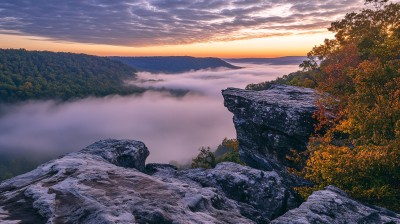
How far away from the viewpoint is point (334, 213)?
11594mm

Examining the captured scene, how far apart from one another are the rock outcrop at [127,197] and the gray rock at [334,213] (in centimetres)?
203

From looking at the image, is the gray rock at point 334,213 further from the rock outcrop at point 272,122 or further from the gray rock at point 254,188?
the rock outcrop at point 272,122

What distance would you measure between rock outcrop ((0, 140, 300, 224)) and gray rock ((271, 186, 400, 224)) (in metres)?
2.03

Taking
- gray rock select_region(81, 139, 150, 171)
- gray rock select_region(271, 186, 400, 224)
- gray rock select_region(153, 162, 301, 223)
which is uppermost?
gray rock select_region(271, 186, 400, 224)

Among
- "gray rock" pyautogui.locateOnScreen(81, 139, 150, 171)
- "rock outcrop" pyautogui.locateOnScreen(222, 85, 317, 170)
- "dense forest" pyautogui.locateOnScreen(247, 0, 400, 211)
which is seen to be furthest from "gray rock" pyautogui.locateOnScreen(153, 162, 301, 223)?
"rock outcrop" pyautogui.locateOnScreen(222, 85, 317, 170)

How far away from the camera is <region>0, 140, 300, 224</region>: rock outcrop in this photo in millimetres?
10133

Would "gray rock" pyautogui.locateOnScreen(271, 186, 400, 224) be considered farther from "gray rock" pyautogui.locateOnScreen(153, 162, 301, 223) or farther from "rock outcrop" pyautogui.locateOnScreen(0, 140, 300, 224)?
"gray rock" pyautogui.locateOnScreen(153, 162, 301, 223)

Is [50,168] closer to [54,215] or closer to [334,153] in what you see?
[54,215]

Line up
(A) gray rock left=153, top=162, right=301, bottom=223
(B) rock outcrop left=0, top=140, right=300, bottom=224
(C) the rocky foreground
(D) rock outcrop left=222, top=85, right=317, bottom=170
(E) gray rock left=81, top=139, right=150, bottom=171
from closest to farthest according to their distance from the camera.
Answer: (B) rock outcrop left=0, top=140, right=300, bottom=224
(C) the rocky foreground
(A) gray rock left=153, top=162, right=301, bottom=223
(E) gray rock left=81, top=139, right=150, bottom=171
(D) rock outcrop left=222, top=85, right=317, bottom=170

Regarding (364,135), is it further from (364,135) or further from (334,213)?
(334,213)

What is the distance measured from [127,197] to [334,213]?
8.04 meters

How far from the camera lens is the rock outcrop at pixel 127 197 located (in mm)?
10133

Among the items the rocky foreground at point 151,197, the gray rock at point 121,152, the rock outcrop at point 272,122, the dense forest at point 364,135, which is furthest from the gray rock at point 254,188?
the rock outcrop at point 272,122

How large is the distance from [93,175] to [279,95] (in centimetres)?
2041
